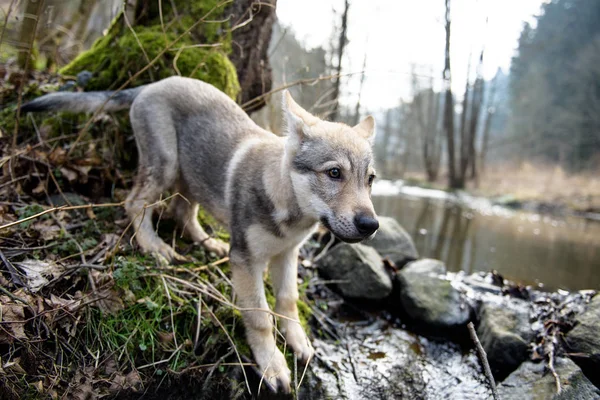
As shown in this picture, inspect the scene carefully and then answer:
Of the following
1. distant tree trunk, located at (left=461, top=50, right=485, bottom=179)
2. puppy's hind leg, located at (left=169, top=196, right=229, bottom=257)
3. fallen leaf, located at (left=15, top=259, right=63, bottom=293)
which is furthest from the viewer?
distant tree trunk, located at (left=461, top=50, right=485, bottom=179)

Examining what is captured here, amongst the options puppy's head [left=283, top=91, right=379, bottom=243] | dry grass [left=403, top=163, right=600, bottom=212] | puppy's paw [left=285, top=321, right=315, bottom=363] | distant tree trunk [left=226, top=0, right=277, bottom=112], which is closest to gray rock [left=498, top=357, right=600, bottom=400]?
puppy's paw [left=285, top=321, right=315, bottom=363]

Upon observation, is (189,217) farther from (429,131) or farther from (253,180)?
(429,131)

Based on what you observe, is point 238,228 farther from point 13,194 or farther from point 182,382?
point 13,194

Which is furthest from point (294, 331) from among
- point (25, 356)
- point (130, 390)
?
point (25, 356)

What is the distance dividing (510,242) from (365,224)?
29.3 feet

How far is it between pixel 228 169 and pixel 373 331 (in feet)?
8.08

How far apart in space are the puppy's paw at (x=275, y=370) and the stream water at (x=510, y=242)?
488 cm

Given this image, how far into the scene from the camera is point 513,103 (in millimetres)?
41500

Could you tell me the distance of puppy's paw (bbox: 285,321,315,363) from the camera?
353 cm

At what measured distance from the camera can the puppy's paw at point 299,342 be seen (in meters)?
3.53

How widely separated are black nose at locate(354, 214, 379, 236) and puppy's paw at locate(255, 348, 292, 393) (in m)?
1.37

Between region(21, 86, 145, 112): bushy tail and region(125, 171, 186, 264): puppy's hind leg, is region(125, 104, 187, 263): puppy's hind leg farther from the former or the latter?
region(21, 86, 145, 112): bushy tail

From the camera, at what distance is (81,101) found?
162 inches

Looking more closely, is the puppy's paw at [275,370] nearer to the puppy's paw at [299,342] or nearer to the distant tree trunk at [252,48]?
the puppy's paw at [299,342]
